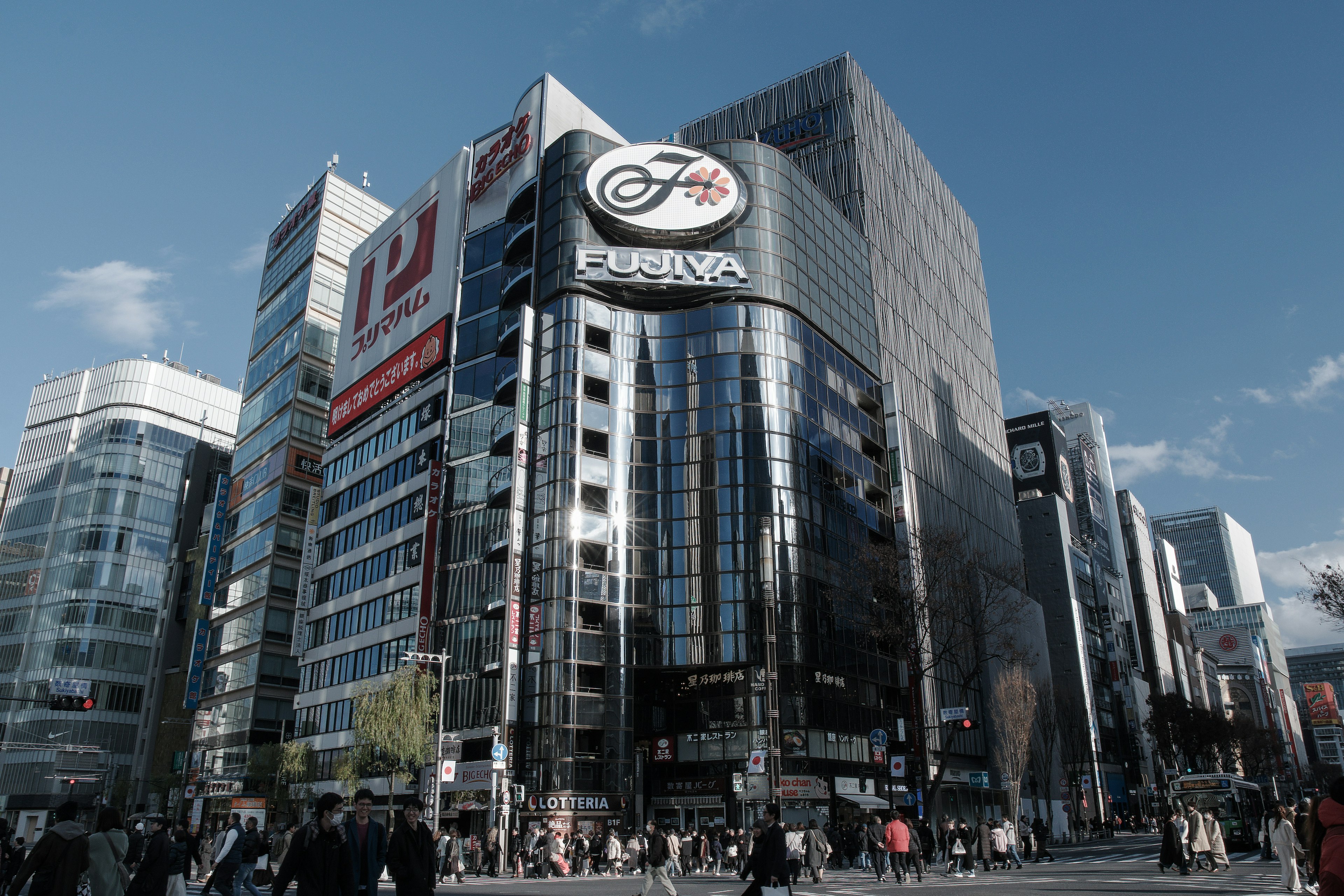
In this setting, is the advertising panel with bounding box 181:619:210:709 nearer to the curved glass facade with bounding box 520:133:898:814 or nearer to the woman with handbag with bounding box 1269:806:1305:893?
the curved glass facade with bounding box 520:133:898:814

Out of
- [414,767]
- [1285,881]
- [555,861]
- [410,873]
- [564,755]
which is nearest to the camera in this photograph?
[410,873]

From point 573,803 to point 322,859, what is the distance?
42.3 m

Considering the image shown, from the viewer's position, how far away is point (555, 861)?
39219 mm

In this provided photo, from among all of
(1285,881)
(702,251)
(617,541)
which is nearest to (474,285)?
(702,251)

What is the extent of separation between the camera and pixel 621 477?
57719 mm

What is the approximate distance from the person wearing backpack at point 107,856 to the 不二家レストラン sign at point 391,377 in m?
58.6

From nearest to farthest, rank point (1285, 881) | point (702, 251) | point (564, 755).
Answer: point (1285, 881)
point (564, 755)
point (702, 251)

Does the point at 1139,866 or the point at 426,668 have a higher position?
the point at 426,668

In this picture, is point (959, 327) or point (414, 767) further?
point (959, 327)

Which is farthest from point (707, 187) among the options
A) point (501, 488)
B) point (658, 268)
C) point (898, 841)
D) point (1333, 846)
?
point (1333, 846)

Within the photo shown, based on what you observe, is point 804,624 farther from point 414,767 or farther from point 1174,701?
point 1174,701

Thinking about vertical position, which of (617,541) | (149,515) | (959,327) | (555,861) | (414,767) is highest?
(959,327)

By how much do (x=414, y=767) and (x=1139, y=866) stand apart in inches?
1484

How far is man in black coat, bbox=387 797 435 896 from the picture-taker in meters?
9.66
